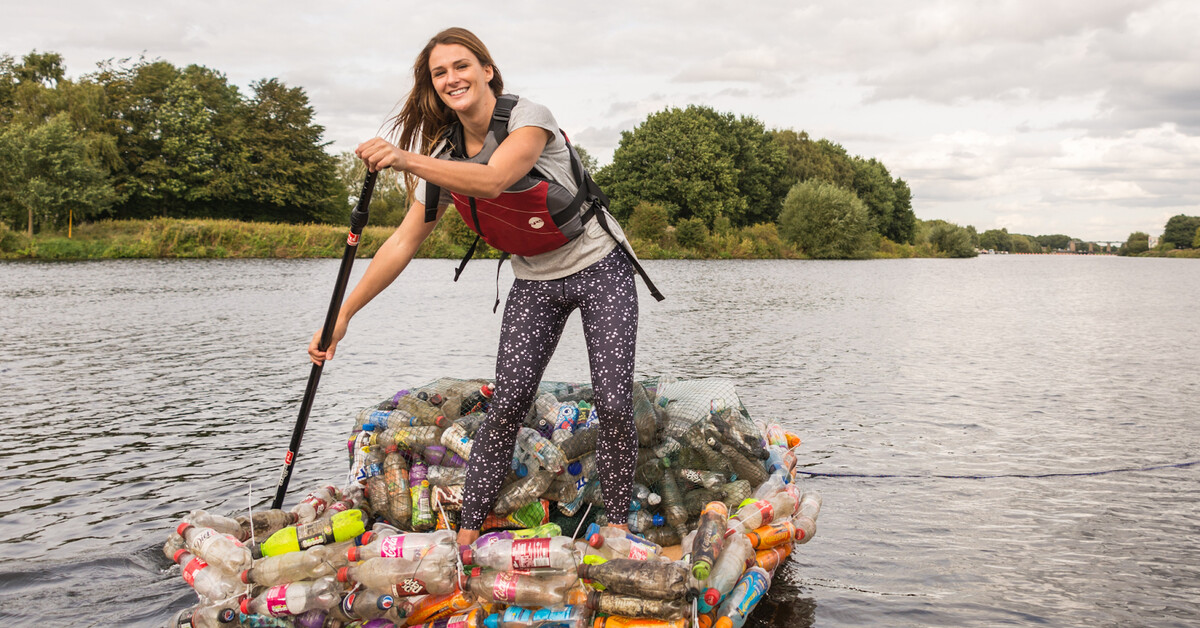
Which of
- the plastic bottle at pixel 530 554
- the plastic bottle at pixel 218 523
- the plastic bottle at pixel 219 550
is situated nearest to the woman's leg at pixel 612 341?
the plastic bottle at pixel 530 554

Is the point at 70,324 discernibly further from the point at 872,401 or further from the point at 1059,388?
the point at 1059,388

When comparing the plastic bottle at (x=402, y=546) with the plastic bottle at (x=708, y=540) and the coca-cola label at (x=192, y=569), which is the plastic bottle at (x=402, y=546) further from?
the plastic bottle at (x=708, y=540)

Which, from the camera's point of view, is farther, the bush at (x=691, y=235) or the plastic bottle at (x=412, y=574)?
the bush at (x=691, y=235)

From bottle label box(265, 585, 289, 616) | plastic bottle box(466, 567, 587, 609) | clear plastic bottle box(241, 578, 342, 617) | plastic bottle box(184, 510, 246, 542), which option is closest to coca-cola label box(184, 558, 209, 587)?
plastic bottle box(184, 510, 246, 542)

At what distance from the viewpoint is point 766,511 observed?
537cm

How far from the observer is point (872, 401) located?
41.1 feet

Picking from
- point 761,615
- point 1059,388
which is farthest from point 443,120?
point 1059,388

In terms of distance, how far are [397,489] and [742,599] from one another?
2.40 m

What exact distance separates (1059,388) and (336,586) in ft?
→ 41.9

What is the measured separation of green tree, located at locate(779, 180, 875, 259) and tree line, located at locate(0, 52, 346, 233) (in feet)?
141

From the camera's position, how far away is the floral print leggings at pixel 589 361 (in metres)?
4.41

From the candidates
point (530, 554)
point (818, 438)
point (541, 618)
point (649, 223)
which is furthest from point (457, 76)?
point (649, 223)

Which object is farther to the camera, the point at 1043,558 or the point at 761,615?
the point at 1043,558

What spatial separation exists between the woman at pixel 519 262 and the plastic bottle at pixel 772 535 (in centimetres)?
99
